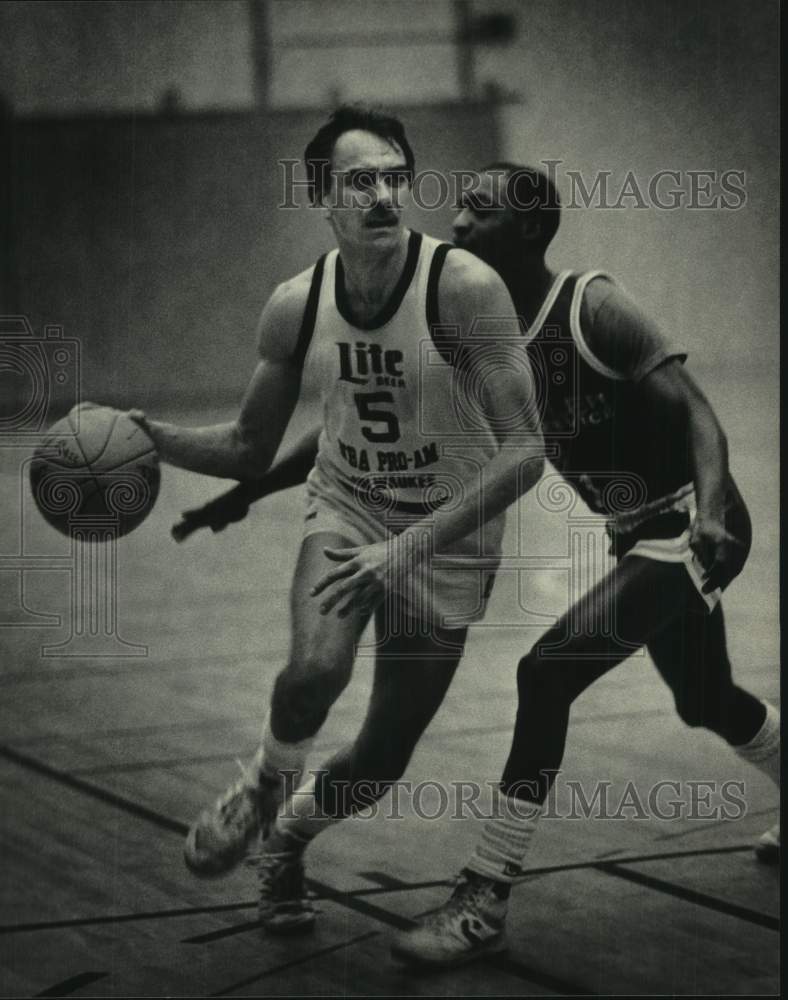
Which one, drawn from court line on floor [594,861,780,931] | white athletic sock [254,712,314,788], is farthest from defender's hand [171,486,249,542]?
court line on floor [594,861,780,931]

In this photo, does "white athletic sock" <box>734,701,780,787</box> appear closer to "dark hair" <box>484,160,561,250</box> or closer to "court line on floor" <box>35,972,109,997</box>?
"dark hair" <box>484,160,561,250</box>

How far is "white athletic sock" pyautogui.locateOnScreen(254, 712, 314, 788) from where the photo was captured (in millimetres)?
3170

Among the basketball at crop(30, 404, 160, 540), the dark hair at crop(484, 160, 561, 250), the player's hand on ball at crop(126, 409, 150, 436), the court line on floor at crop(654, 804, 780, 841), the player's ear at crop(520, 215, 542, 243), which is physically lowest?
the court line on floor at crop(654, 804, 780, 841)

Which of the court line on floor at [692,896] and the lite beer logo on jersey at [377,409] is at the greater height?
the lite beer logo on jersey at [377,409]

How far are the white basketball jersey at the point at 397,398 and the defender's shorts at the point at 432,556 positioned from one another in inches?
1.2

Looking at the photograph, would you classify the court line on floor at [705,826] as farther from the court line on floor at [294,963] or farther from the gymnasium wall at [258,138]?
the gymnasium wall at [258,138]

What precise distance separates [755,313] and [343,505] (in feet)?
3.31

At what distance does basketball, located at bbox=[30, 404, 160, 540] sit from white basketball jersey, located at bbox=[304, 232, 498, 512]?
1.24 feet

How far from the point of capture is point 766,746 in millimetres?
3264

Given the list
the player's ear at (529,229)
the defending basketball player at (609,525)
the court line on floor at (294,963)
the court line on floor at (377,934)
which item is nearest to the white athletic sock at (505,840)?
the defending basketball player at (609,525)

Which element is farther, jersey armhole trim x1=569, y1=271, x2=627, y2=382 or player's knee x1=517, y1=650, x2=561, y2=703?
player's knee x1=517, y1=650, x2=561, y2=703

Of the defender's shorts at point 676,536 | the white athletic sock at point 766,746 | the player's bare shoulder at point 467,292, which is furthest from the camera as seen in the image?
the white athletic sock at point 766,746

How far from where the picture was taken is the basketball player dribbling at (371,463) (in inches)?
120

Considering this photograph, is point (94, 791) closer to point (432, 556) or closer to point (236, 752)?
point (236, 752)
